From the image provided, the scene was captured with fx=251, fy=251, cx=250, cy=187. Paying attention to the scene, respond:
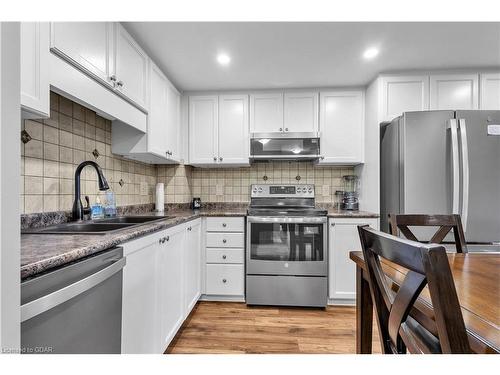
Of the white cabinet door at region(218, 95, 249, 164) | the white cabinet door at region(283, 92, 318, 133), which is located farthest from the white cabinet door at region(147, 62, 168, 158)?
the white cabinet door at region(283, 92, 318, 133)

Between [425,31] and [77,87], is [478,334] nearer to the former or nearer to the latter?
[77,87]

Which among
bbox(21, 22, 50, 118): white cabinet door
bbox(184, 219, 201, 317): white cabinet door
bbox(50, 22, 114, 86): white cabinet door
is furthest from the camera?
bbox(184, 219, 201, 317): white cabinet door

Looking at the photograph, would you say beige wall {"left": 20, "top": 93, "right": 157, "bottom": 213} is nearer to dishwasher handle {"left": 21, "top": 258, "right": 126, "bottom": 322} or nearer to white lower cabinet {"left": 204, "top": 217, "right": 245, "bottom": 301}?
dishwasher handle {"left": 21, "top": 258, "right": 126, "bottom": 322}

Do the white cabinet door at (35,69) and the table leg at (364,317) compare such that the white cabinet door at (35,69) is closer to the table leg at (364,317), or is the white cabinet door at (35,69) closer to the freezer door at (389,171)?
the table leg at (364,317)

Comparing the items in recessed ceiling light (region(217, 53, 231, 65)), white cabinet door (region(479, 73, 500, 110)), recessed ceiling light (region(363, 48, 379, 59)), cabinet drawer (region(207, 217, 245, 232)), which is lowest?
cabinet drawer (region(207, 217, 245, 232))

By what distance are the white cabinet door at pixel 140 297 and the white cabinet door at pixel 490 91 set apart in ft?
10.2

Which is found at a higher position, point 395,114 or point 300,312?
point 395,114

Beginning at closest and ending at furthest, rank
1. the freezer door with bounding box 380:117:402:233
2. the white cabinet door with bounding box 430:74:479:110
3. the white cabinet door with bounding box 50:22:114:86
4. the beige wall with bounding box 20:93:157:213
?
the white cabinet door with bounding box 50:22:114:86
the beige wall with bounding box 20:93:157:213
the freezer door with bounding box 380:117:402:233
the white cabinet door with bounding box 430:74:479:110

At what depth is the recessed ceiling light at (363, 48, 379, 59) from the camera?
2.08 m

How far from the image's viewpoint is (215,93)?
2883mm

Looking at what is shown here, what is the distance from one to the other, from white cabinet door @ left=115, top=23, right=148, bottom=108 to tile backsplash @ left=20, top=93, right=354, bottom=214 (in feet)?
1.15

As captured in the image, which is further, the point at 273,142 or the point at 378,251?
the point at 273,142

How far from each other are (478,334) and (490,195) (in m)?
2.13
